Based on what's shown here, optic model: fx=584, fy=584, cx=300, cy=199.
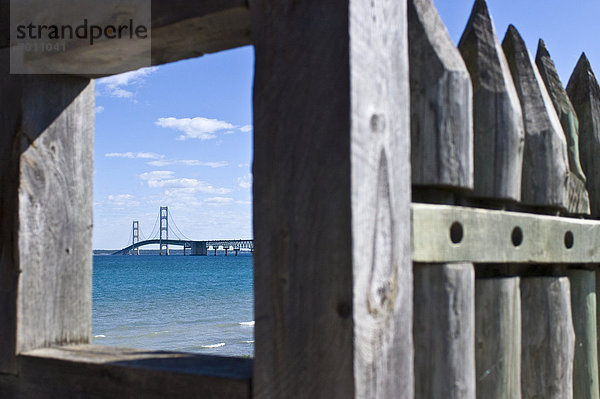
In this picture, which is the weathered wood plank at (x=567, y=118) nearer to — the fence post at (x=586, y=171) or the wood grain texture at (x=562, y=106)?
the wood grain texture at (x=562, y=106)

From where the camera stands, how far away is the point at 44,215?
181 cm

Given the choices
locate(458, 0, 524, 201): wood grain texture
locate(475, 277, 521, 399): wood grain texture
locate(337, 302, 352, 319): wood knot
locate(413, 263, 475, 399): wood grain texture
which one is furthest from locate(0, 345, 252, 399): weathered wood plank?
locate(458, 0, 524, 201): wood grain texture

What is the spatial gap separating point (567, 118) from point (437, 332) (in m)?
1.14

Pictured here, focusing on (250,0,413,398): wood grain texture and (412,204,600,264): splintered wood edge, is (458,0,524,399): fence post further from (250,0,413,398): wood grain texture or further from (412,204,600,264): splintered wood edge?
(250,0,413,398): wood grain texture

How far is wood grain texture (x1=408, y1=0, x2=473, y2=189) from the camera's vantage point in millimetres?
1462

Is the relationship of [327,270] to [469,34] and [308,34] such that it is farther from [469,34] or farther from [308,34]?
[469,34]

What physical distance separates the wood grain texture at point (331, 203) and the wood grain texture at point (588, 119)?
4.11ft

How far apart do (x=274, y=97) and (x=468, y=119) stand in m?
0.55

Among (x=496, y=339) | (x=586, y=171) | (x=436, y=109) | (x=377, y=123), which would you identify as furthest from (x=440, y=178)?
(x=586, y=171)

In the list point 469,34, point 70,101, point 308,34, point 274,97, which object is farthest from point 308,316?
point 70,101

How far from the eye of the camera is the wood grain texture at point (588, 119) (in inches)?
88.5

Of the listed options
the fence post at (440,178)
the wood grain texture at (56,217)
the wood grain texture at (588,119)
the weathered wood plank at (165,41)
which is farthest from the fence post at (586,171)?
the wood grain texture at (56,217)

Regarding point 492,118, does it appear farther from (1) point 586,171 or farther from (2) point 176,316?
(2) point 176,316

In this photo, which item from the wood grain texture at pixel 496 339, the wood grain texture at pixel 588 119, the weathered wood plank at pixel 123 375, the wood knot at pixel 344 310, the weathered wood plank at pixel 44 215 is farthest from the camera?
the wood grain texture at pixel 588 119
